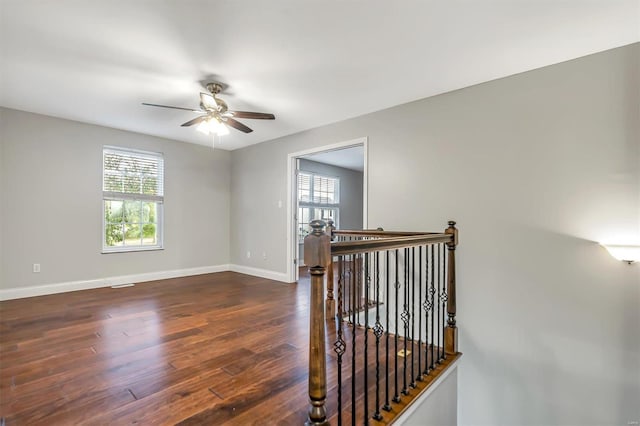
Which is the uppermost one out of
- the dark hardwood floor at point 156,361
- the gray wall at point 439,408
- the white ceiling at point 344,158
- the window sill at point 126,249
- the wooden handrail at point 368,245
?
the white ceiling at point 344,158

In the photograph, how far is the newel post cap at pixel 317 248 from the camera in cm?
130

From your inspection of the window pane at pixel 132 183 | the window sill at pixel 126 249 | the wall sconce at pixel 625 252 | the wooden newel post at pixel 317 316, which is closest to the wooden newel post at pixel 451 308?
the wall sconce at pixel 625 252

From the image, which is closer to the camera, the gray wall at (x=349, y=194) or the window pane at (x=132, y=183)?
the window pane at (x=132, y=183)

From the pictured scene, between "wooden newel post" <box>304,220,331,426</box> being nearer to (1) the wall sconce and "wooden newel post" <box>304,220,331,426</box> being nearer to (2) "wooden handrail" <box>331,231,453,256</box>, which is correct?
(2) "wooden handrail" <box>331,231,453,256</box>

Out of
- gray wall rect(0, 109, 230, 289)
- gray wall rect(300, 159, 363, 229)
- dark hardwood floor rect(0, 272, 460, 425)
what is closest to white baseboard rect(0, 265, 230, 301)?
gray wall rect(0, 109, 230, 289)

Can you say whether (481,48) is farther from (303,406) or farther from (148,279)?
(148,279)

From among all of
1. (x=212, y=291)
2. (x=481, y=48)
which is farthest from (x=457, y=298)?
(x=212, y=291)

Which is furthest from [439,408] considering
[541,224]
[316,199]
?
[316,199]

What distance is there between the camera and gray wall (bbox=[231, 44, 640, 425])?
90.9 inches

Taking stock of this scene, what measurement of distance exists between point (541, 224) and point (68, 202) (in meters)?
5.64

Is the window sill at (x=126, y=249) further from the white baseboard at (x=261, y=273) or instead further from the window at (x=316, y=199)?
the window at (x=316, y=199)

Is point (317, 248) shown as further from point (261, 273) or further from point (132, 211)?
point (132, 211)

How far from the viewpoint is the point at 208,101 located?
2.93 m

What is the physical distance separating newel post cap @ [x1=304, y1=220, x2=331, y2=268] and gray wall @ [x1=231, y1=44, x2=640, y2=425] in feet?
7.35
